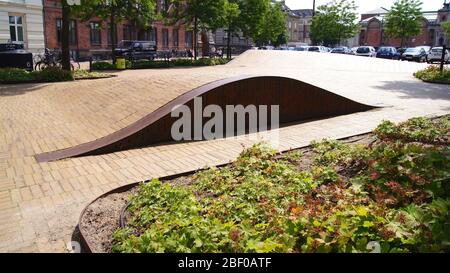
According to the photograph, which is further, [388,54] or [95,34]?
[388,54]

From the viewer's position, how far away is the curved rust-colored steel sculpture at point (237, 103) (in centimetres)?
690

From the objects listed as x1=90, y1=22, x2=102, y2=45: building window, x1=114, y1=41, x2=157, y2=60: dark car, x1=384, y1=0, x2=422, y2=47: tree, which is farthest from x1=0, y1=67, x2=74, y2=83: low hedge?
x1=384, y1=0, x2=422, y2=47: tree

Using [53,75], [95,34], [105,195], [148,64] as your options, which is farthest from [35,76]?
[95,34]

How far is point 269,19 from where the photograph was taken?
4503 cm

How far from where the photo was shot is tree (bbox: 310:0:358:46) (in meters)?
52.2

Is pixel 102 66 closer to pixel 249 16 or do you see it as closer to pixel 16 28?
pixel 16 28

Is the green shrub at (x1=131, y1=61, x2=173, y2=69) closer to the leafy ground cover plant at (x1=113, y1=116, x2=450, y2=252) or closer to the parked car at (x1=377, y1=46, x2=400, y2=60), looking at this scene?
the leafy ground cover plant at (x1=113, y1=116, x2=450, y2=252)

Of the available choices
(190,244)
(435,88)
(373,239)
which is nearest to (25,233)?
(190,244)

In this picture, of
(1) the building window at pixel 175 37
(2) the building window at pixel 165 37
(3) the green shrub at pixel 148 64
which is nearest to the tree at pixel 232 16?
(3) the green shrub at pixel 148 64

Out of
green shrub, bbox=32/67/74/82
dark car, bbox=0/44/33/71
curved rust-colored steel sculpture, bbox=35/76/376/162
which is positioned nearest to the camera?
curved rust-colored steel sculpture, bbox=35/76/376/162

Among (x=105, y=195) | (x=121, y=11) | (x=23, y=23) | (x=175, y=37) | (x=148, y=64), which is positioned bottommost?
(x=105, y=195)

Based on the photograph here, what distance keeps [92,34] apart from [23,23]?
7948 millimetres

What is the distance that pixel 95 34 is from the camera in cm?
3844
